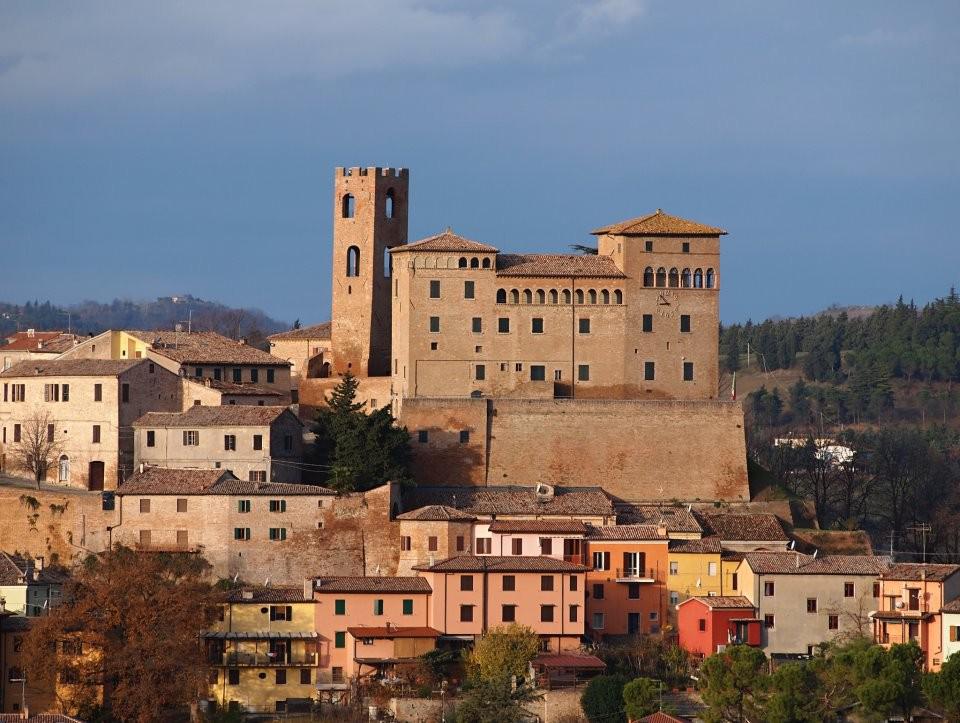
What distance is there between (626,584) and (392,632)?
21.6 ft

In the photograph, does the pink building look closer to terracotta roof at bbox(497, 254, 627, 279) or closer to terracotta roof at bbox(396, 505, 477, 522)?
terracotta roof at bbox(396, 505, 477, 522)

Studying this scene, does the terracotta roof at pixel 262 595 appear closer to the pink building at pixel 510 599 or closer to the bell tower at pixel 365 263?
the pink building at pixel 510 599

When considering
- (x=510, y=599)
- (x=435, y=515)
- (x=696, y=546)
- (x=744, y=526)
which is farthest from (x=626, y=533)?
(x=435, y=515)

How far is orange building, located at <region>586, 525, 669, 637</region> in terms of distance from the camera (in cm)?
5734

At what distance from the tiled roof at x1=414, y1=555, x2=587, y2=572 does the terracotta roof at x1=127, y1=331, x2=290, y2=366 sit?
454 inches

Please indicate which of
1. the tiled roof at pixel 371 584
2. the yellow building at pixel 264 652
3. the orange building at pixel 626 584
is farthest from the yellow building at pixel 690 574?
the yellow building at pixel 264 652

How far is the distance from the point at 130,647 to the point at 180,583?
3.17m

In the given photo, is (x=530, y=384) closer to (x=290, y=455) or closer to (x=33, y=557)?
(x=290, y=455)

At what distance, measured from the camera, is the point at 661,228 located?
64188 mm

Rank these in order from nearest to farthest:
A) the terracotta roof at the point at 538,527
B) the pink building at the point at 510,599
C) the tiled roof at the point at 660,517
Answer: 1. the pink building at the point at 510,599
2. the terracotta roof at the point at 538,527
3. the tiled roof at the point at 660,517

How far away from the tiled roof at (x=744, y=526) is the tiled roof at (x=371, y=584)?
8.72m

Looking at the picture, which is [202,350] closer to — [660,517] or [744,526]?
[660,517]

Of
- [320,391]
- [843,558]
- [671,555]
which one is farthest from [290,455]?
[843,558]

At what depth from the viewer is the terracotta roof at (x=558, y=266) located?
6362 cm
